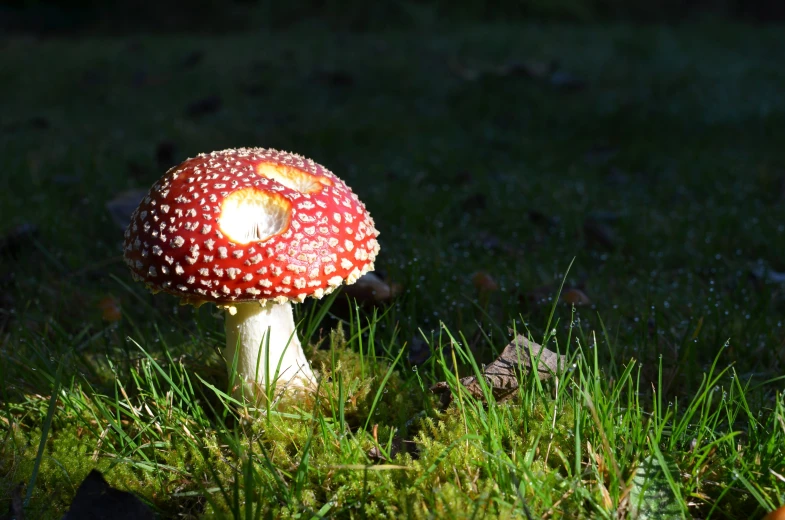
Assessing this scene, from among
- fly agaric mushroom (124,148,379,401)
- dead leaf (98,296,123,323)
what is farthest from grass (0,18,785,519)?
fly agaric mushroom (124,148,379,401)

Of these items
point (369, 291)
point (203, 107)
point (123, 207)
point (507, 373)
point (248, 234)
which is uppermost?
point (203, 107)

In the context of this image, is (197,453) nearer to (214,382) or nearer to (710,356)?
(214,382)

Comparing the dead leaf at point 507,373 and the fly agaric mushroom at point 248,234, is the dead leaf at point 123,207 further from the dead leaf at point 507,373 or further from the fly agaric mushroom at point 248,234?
the dead leaf at point 507,373

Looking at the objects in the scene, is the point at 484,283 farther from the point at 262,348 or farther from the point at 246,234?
the point at 246,234

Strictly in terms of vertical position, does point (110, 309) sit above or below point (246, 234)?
below

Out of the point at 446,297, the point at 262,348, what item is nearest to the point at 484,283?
the point at 446,297

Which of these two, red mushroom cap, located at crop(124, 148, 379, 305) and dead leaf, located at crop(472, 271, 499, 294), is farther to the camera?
dead leaf, located at crop(472, 271, 499, 294)

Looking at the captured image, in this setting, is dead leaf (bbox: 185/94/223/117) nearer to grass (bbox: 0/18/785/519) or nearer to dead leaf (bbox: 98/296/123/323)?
grass (bbox: 0/18/785/519)
